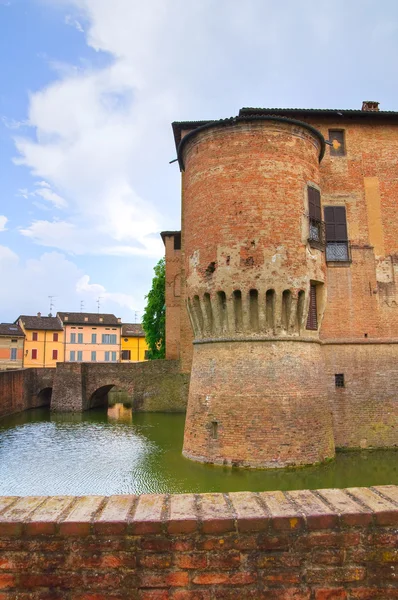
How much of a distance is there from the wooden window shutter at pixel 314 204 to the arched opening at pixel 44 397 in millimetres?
25784

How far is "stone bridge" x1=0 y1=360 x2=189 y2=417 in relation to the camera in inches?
1070

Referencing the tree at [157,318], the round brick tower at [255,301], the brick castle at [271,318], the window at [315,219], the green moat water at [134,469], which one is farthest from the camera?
the tree at [157,318]

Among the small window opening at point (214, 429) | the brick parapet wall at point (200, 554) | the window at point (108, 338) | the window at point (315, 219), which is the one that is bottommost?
the small window opening at point (214, 429)

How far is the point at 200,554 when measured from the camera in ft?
9.03

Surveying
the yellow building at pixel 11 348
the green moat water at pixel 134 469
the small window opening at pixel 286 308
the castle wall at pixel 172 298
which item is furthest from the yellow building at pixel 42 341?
the small window opening at pixel 286 308

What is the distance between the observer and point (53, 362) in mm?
50406

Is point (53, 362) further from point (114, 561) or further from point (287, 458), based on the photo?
point (114, 561)

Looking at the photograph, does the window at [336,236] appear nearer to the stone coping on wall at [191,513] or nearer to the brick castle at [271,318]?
the brick castle at [271,318]

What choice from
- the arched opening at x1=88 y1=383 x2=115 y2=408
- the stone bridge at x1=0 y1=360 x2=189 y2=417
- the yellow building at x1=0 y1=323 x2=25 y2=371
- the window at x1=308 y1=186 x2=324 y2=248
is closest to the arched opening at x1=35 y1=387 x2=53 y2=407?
the stone bridge at x1=0 y1=360 x2=189 y2=417

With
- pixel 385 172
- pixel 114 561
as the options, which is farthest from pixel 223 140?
pixel 114 561

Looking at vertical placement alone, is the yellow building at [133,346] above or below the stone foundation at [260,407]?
above

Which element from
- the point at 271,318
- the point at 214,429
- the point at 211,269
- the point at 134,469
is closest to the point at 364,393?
the point at 271,318

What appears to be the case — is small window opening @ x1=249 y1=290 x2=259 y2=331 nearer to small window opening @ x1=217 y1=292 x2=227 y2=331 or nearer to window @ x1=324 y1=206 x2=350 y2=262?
small window opening @ x1=217 y1=292 x2=227 y2=331

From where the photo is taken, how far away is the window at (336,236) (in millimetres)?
17531
